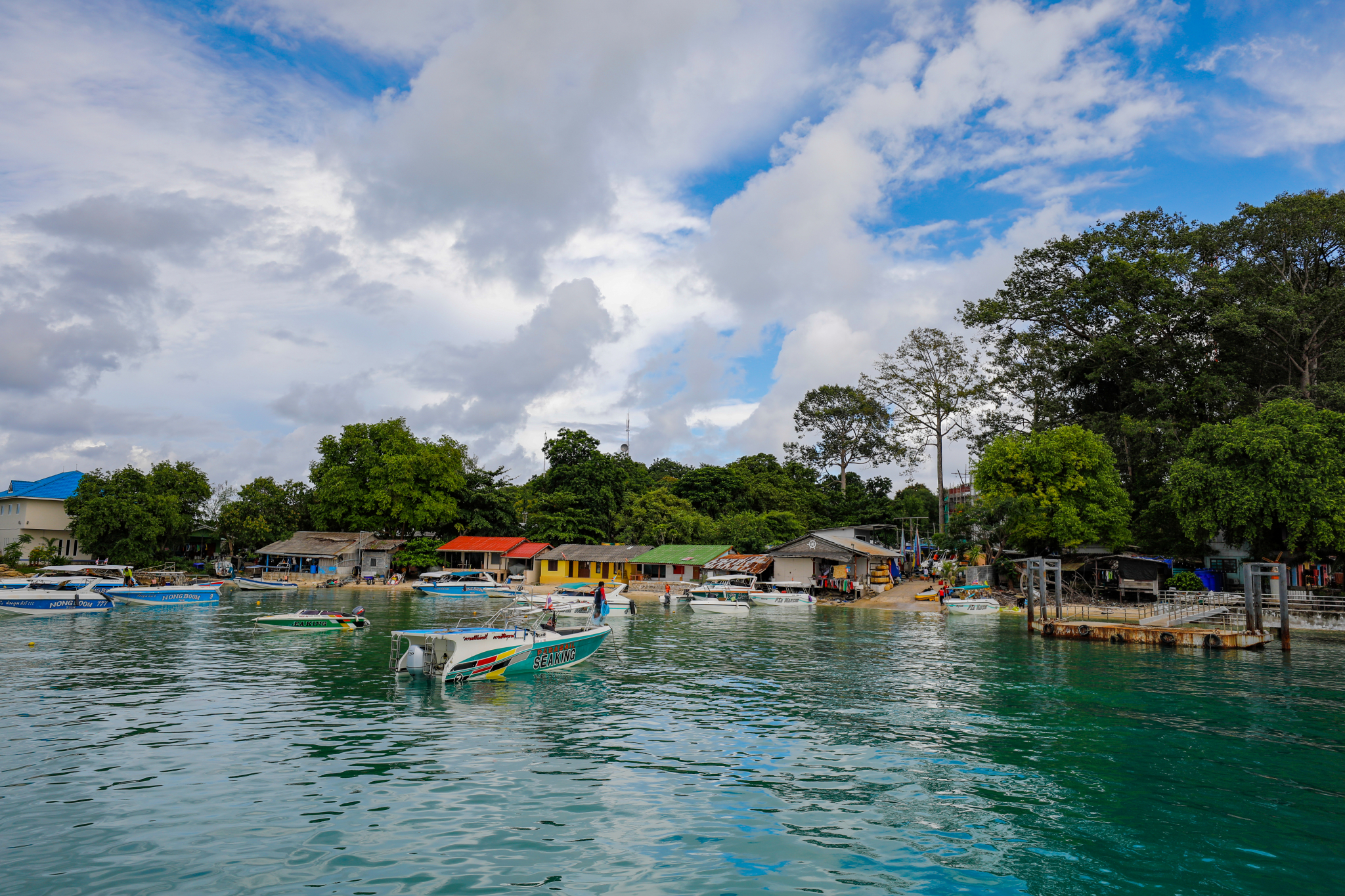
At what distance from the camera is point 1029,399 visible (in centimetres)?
5334

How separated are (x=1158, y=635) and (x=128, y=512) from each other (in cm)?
6518

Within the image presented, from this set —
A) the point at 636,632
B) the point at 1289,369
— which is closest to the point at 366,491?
the point at 636,632

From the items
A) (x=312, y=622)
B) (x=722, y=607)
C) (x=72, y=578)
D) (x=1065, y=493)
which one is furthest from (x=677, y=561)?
(x=72, y=578)

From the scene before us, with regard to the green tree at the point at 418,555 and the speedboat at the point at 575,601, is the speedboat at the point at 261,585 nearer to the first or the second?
the green tree at the point at 418,555

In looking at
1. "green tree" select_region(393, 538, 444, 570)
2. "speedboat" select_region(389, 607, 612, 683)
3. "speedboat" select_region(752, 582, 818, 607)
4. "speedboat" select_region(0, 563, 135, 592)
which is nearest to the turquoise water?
"speedboat" select_region(389, 607, 612, 683)

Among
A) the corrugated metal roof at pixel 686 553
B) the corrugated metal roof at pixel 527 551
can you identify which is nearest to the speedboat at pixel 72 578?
the corrugated metal roof at pixel 527 551

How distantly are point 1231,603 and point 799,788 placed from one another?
3205 centimetres

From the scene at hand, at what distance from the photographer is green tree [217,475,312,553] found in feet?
211

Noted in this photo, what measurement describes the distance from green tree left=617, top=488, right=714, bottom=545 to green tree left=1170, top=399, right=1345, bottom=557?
3401 centimetres

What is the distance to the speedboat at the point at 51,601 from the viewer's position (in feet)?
112

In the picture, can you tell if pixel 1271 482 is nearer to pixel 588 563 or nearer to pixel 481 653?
pixel 481 653

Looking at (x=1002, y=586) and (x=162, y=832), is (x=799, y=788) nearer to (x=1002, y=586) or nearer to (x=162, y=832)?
(x=162, y=832)

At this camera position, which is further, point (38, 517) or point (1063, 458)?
point (38, 517)

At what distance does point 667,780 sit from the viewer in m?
10.9
